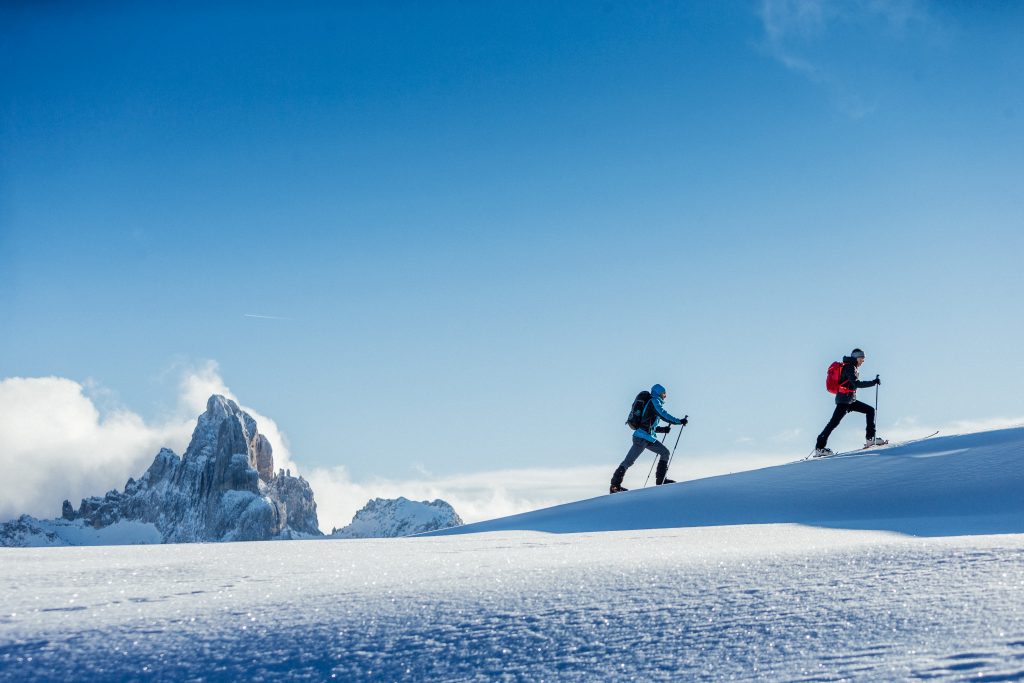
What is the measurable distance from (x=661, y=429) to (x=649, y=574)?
1217 centimetres

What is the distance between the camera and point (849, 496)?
34.1ft

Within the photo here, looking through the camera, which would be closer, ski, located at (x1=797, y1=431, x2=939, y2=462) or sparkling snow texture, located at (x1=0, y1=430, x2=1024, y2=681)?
sparkling snow texture, located at (x1=0, y1=430, x2=1024, y2=681)

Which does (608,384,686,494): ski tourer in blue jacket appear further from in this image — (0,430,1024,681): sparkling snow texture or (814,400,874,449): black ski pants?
(0,430,1024,681): sparkling snow texture

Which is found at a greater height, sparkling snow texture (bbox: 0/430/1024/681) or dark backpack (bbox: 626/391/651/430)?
dark backpack (bbox: 626/391/651/430)

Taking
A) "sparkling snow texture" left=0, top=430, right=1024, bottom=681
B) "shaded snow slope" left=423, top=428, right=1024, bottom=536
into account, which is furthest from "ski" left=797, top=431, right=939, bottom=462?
"sparkling snow texture" left=0, top=430, right=1024, bottom=681

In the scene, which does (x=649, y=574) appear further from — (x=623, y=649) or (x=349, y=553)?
(x=349, y=553)

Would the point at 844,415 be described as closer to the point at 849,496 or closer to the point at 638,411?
the point at 638,411

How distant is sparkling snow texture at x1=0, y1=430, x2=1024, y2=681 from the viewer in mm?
2541

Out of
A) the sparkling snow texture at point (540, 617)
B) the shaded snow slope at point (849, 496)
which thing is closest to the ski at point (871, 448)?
the shaded snow slope at point (849, 496)

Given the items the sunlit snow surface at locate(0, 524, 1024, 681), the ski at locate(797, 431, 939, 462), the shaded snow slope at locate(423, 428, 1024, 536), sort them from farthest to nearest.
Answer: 1. the ski at locate(797, 431, 939, 462)
2. the shaded snow slope at locate(423, 428, 1024, 536)
3. the sunlit snow surface at locate(0, 524, 1024, 681)

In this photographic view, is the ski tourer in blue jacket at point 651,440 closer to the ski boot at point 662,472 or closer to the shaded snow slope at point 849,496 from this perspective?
the ski boot at point 662,472

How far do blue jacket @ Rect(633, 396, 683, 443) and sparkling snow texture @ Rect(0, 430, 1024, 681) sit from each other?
9738 mm

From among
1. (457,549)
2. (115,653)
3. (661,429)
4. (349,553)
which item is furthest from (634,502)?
(115,653)

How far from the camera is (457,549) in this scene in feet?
21.1
